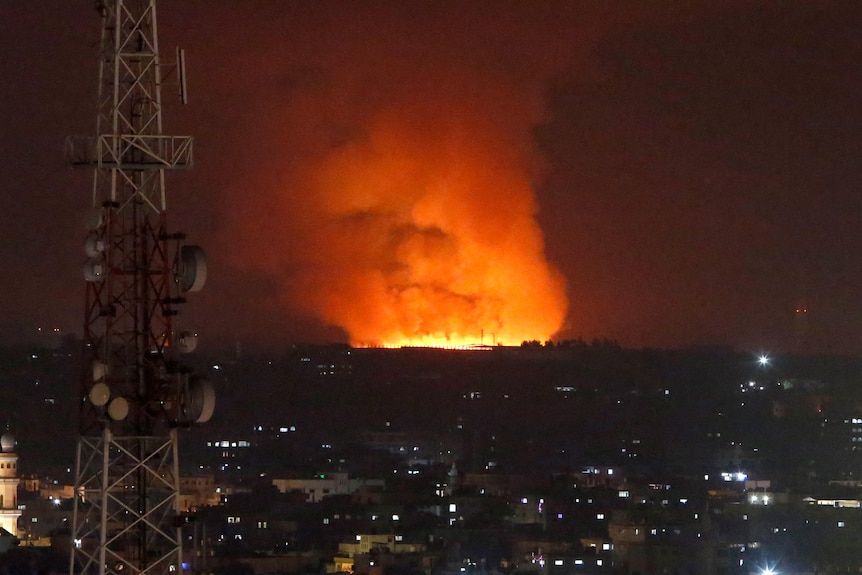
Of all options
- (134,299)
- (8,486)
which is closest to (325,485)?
(8,486)

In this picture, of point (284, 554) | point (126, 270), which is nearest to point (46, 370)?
point (284, 554)

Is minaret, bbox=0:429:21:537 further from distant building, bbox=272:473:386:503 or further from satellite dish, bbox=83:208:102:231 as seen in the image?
satellite dish, bbox=83:208:102:231

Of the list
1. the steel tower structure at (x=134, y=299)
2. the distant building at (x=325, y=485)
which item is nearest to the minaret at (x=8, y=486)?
the distant building at (x=325, y=485)

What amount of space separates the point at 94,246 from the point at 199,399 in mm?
802

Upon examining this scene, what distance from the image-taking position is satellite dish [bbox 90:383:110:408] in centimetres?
982

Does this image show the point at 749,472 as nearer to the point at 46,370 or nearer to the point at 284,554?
the point at 46,370

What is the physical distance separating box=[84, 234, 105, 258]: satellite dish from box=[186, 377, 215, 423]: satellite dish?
688 millimetres

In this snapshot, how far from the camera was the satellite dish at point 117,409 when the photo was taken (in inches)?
385

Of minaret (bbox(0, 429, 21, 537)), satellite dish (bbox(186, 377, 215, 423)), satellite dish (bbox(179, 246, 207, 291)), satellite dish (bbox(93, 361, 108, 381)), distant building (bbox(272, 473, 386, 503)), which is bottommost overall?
satellite dish (bbox(186, 377, 215, 423))

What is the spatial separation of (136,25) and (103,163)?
0.62 metres

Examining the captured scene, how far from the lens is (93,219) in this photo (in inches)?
390

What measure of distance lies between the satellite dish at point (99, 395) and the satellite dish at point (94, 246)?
1.90ft

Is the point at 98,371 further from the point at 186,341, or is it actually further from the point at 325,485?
the point at 325,485

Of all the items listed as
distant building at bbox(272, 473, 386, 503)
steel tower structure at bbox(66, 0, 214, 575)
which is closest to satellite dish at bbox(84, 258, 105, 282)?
steel tower structure at bbox(66, 0, 214, 575)
